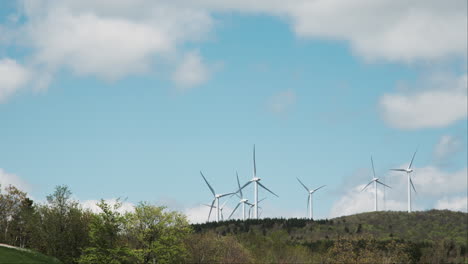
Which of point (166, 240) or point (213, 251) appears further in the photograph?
point (213, 251)

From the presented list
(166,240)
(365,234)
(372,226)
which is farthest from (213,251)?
(372,226)

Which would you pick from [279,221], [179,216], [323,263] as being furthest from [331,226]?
[179,216]

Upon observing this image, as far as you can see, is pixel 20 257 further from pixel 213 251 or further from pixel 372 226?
pixel 372 226

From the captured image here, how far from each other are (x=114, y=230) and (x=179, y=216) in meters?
7.65

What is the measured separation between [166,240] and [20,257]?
68.9 ft

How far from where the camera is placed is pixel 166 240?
73.8 meters

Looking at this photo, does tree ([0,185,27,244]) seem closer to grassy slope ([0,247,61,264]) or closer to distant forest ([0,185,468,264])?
distant forest ([0,185,468,264])

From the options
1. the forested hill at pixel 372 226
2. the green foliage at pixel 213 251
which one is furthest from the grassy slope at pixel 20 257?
the forested hill at pixel 372 226

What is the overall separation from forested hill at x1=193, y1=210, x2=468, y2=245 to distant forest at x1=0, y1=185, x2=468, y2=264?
30 cm

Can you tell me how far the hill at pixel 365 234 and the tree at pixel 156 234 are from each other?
78.6ft

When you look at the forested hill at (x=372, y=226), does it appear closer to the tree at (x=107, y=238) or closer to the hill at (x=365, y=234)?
the hill at (x=365, y=234)

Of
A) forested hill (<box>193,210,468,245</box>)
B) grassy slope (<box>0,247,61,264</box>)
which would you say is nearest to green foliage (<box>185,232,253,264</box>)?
grassy slope (<box>0,247,61,264</box>)

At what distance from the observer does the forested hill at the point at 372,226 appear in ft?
429

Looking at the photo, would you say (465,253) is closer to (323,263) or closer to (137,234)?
(323,263)
